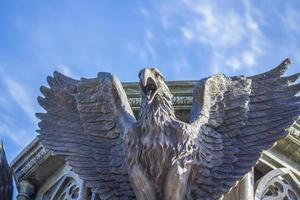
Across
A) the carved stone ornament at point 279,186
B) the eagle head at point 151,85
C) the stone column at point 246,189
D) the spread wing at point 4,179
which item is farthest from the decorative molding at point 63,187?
the carved stone ornament at point 279,186

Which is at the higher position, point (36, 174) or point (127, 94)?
point (127, 94)

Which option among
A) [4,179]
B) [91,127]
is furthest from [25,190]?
[91,127]

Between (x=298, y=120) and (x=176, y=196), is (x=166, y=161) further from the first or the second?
(x=298, y=120)

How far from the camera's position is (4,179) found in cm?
822

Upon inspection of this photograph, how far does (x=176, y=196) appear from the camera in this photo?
22.0 feet

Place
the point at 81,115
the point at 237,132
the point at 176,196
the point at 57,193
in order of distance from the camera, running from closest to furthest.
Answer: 1. the point at 176,196
2. the point at 237,132
3. the point at 81,115
4. the point at 57,193

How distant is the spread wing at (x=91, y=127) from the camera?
7223 millimetres

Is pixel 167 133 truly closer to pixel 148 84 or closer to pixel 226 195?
pixel 148 84

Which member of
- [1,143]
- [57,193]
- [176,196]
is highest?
[1,143]

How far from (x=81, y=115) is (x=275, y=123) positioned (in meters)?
2.20

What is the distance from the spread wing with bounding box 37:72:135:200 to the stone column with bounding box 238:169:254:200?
3.79 feet

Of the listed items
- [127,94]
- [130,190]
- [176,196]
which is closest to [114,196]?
[130,190]

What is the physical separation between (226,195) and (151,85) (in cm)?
146

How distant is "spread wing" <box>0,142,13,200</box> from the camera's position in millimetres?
8211
